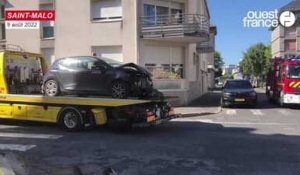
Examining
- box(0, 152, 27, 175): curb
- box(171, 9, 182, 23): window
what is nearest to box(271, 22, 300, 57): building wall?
box(171, 9, 182, 23): window

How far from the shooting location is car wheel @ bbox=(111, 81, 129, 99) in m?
14.9

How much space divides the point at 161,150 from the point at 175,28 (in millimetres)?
15910

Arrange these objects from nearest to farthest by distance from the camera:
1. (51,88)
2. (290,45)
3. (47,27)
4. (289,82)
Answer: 1. (51,88)
2. (289,82)
3. (47,27)
4. (290,45)

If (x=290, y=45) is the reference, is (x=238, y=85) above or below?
below

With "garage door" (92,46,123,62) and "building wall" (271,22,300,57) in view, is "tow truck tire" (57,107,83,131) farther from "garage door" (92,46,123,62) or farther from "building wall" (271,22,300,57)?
"building wall" (271,22,300,57)

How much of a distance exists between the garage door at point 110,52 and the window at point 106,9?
159 centimetres

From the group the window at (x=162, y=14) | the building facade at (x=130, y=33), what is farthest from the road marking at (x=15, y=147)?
the window at (x=162, y=14)

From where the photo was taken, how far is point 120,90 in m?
15.0

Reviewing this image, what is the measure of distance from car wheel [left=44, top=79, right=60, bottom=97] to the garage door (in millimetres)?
11670


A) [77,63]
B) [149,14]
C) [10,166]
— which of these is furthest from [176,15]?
[10,166]

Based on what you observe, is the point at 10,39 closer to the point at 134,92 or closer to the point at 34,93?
the point at 34,93

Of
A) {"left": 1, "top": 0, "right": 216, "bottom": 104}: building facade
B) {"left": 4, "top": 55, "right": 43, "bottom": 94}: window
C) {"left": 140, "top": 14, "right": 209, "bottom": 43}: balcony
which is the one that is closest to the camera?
{"left": 4, "top": 55, "right": 43, "bottom": 94}: window

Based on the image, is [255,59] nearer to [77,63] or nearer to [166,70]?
[166,70]

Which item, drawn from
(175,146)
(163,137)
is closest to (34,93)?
(163,137)
